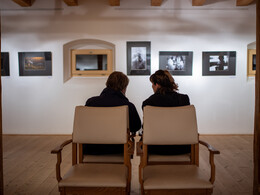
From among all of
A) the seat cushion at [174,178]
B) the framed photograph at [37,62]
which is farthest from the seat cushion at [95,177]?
the framed photograph at [37,62]

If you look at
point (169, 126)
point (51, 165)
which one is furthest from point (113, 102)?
point (51, 165)

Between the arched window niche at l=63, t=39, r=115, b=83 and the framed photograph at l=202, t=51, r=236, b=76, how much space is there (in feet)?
7.30

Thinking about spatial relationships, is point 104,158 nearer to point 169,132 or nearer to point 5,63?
point 169,132

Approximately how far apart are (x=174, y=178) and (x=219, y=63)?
4.50m

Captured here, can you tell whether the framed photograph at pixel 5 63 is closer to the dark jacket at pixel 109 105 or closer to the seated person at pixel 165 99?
the dark jacket at pixel 109 105

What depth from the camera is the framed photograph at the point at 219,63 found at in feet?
19.4

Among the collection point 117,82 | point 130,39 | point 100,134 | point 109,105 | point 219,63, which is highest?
point 130,39

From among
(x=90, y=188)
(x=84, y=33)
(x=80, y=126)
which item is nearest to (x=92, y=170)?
(x=90, y=188)

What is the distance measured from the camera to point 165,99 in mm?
2684

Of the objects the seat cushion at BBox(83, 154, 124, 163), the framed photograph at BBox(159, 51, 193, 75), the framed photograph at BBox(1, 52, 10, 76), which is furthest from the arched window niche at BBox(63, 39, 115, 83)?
the seat cushion at BBox(83, 154, 124, 163)

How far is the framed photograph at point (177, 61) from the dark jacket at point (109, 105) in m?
3.27

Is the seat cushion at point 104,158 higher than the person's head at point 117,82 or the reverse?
the reverse

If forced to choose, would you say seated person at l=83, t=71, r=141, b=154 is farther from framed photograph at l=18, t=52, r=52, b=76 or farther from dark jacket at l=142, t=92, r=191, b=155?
framed photograph at l=18, t=52, r=52, b=76

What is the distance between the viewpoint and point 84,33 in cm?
592
